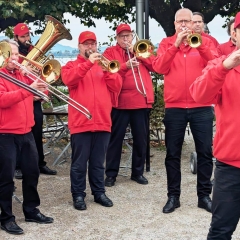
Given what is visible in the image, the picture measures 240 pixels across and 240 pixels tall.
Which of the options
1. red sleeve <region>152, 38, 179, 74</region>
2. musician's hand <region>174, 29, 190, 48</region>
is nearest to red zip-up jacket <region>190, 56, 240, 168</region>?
musician's hand <region>174, 29, 190, 48</region>

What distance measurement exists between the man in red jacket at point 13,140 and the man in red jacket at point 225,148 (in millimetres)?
1648

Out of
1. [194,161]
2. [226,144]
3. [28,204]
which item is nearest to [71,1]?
[194,161]

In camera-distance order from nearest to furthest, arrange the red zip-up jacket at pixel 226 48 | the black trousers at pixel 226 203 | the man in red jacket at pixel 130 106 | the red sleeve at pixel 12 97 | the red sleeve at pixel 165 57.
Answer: the black trousers at pixel 226 203 < the red sleeve at pixel 12 97 < the red sleeve at pixel 165 57 < the red zip-up jacket at pixel 226 48 < the man in red jacket at pixel 130 106

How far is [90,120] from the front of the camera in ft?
15.5

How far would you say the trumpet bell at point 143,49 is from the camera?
5281mm

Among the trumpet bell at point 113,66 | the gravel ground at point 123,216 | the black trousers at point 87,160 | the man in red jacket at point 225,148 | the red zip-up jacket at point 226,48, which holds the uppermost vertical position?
the red zip-up jacket at point 226,48

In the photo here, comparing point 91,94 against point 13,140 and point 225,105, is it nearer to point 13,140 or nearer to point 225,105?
point 13,140

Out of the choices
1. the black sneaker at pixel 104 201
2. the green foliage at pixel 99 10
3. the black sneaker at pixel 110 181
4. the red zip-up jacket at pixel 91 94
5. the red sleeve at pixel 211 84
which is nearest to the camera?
the red sleeve at pixel 211 84

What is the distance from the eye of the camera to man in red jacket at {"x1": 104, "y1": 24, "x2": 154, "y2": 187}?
5.52 m

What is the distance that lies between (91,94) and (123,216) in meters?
1.24

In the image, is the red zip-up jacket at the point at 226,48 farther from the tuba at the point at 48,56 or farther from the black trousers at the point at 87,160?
the tuba at the point at 48,56

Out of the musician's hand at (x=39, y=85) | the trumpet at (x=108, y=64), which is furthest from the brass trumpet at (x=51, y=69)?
the musician's hand at (x=39, y=85)

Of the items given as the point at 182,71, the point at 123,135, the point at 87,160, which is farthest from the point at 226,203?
the point at 123,135

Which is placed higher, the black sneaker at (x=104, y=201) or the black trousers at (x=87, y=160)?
the black trousers at (x=87, y=160)
